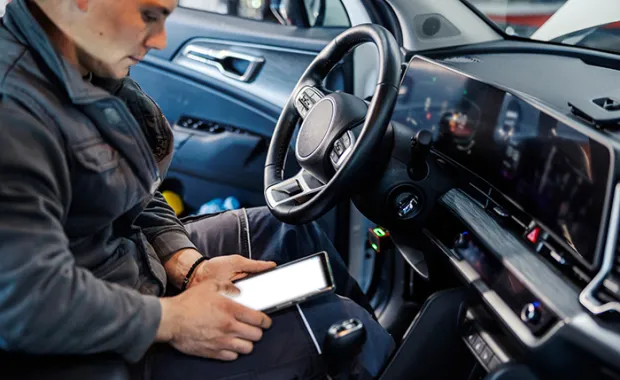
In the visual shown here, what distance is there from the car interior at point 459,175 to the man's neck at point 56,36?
436 millimetres

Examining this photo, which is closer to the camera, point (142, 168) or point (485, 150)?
point (142, 168)

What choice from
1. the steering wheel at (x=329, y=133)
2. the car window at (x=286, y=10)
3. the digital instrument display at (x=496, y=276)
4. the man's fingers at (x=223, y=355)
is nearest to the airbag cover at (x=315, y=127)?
the steering wheel at (x=329, y=133)

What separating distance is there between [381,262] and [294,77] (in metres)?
0.69

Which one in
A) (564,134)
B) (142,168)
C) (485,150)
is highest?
(564,134)

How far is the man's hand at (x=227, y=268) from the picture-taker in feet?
3.80

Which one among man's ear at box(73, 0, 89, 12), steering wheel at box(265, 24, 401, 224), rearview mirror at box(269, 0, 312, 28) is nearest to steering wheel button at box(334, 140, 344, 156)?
steering wheel at box(265, 24, 401, 224)

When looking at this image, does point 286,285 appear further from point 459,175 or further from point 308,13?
point 308,13

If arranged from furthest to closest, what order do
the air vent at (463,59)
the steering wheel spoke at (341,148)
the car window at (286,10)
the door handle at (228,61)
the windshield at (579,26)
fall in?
1. the door handle at (228,61)
2. the car window at (286,10)
3. the windshield at (579,26)
4. the air vent at (463,59)
5. the steering wheel spoke at (341,148)

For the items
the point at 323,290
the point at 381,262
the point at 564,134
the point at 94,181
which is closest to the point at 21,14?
the point at 94,181

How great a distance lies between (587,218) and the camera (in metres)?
0.90

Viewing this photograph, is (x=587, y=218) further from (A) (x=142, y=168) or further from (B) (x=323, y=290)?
(A) (x=142, y=168)

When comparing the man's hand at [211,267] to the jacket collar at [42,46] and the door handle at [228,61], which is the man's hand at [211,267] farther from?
the door handle at [228,61]

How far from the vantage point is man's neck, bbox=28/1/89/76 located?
0.80 metres

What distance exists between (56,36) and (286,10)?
1.21 meters
